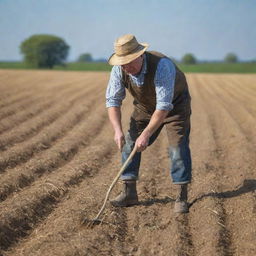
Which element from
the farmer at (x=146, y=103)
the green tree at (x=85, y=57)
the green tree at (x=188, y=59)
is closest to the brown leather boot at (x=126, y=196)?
the farmer at (x=146, y=103)

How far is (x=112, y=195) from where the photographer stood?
554 cm

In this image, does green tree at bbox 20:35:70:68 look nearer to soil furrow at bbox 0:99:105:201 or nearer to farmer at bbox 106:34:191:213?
soil furrow at bbox 0:99:105:201

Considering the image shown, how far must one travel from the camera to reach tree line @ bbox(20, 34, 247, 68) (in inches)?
2990

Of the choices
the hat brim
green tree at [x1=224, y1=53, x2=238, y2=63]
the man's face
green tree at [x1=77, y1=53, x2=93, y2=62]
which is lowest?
green tree at [x1=224, y1=53, x2=238, y2=63]

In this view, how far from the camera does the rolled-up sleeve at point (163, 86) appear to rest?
14.5 feet

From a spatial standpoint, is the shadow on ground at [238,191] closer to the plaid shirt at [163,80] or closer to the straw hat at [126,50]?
the plaid shirt at [163,80]

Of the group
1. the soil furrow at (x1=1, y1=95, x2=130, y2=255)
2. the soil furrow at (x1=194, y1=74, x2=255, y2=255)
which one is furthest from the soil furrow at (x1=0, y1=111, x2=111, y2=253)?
the soil furrow at (x1=194, y1=74, x2=255, y2=255)

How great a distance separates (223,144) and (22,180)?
4.09 m

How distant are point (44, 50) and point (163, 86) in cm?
7709

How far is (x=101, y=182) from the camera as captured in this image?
598 cm

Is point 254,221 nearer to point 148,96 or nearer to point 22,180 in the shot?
point 148,96

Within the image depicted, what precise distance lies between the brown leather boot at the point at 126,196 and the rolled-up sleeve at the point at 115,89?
95 cm

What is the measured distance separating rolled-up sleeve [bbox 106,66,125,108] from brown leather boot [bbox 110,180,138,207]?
37.5 inches

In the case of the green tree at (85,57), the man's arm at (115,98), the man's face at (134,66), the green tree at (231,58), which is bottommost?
the green tree at (231,58)
